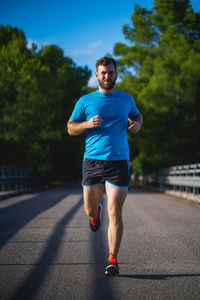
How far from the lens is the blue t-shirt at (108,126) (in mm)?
3834

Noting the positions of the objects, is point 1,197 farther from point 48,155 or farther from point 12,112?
point 48,155

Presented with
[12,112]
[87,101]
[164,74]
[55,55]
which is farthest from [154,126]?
[87,101]

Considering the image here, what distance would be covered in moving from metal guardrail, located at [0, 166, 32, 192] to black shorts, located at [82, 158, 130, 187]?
1268cm

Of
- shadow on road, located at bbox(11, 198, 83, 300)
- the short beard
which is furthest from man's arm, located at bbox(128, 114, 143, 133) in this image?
shadow on road, located at bbox(11, 198, 83, 300)

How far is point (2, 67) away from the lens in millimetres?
17422

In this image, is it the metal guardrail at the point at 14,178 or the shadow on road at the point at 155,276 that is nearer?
the shadow on road at the point at 155,276

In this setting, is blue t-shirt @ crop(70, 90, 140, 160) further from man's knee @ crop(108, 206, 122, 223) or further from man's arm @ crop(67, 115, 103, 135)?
man's knee @ crop(108, 206, 122, 223)

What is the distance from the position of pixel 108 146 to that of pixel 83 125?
1.19 feet

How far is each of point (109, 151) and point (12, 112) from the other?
15837mm

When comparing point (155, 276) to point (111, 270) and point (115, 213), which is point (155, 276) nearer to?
point (111, 270)

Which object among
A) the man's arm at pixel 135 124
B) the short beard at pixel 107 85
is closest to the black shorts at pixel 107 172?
the man's arm at pixel 135 124

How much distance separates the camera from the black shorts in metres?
3.79

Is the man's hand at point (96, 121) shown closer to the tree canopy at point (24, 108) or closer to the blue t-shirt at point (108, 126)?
the blue t-shirt at point (108, 126)

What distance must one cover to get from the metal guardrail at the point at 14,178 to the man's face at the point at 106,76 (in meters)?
12.8
